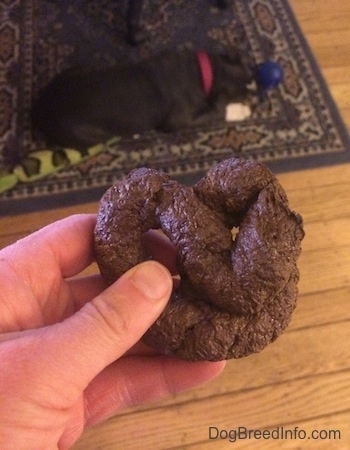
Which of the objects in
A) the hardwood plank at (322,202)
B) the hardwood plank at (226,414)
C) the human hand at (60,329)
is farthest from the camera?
the hardwood plank at (322,202)

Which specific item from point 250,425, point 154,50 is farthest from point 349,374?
point 154,50

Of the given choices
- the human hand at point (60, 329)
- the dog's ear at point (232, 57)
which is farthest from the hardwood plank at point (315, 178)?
the human hand at point (60, 329)

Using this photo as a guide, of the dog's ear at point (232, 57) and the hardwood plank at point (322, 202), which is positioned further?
the dog's ear at point (232, 57)

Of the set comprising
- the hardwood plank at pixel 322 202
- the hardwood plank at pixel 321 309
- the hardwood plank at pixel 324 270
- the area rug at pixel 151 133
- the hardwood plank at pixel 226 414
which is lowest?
the hardwood plank at pixel 226 414

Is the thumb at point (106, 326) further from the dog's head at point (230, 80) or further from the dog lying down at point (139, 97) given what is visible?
the dog's head at point (230, 80)

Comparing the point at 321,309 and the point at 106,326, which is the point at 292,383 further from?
the point at 106,326

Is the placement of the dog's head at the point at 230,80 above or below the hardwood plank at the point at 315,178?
above

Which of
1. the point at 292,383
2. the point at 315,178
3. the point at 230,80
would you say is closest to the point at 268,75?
the point at 230,80
